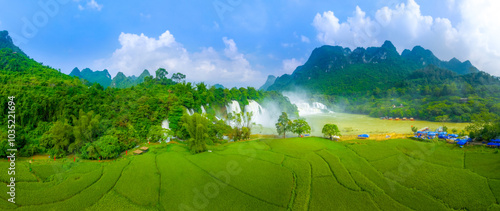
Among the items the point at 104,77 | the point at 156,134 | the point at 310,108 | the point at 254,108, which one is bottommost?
the point at 156,134

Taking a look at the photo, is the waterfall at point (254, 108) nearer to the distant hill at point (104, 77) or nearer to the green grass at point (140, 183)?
the green grass at point (140, 183)

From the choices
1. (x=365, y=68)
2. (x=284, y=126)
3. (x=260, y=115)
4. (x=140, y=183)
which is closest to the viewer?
(x=140, y=183)

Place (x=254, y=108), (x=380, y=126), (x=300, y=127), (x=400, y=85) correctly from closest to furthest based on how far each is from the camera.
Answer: (x=300, y=127), (x=380, y=126), (x=254, y=108), (x=400, y=85)

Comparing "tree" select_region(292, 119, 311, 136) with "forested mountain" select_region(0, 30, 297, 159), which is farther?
"tree" select_region(292, 119, 311, 136)

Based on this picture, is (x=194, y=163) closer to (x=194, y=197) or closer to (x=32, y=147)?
(x=194, y=197)

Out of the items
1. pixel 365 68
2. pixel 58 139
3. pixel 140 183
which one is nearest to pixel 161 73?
pixel 58 139

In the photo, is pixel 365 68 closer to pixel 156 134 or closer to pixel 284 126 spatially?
pixel 284 126

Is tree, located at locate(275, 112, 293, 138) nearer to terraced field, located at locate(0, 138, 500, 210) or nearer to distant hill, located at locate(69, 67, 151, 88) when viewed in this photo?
terraced field, located at locate(0, 138, 500, 210)

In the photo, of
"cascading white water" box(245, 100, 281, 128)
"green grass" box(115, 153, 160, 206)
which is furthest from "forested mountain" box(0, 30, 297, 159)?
"cascading white water" box(245, 100, 281, 128)
